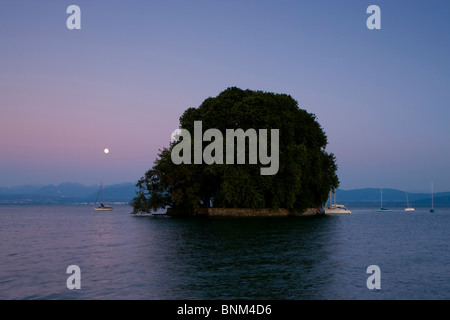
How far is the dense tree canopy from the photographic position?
208 feet

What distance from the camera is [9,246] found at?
1298 inches

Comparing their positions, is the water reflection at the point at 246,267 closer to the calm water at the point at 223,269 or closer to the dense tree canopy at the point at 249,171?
the calm water at the point at 223,269

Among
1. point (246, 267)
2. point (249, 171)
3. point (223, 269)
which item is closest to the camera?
point (223, 269)

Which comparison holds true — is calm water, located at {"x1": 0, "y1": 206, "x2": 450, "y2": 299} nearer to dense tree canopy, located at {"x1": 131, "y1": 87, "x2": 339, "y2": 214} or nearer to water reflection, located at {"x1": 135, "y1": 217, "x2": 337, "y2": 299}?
water reflection, located at {"x1": 135, "y1": 217, "x2": 337, "y2": 299}

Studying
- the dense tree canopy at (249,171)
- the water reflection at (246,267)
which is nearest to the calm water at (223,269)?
the water reflection at (246,267)

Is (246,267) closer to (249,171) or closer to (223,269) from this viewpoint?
(223,269)

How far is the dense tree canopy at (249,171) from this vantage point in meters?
63.3

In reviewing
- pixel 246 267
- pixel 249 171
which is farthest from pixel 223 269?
pixel 249 171

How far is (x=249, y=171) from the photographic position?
206 ft

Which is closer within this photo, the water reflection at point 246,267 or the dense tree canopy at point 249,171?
the water reflection at point 246,267

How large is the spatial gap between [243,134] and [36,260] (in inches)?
1667

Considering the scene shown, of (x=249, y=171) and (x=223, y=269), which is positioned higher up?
(x=249, y=171)

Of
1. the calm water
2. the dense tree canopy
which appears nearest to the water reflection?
the calm water

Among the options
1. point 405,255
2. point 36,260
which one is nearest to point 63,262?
point 36,260
